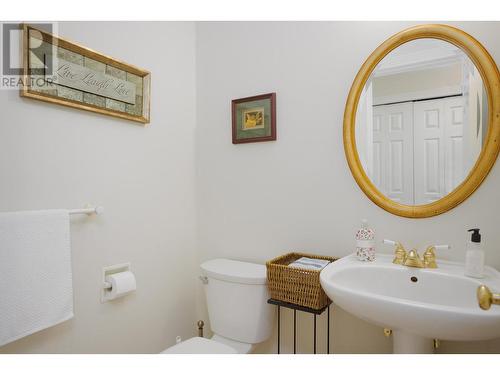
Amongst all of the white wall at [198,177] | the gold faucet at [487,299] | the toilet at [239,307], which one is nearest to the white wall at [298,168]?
the white wall at [198,177]

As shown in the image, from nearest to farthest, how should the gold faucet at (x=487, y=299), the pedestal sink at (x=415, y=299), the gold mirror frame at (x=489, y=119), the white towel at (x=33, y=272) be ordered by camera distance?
1. the gold faucet at (x=487, y=299)
2. the pedestal sink at (x=415, y=299)
3. the white towel at (x=33, y=272)
4. the gold mirror frame at (x=489, y=119)

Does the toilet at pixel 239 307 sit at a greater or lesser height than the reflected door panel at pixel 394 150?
lesser

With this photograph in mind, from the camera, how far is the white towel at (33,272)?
3.42 feet

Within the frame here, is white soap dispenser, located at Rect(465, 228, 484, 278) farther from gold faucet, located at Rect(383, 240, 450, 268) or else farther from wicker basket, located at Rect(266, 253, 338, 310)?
wicker basket, located at Rect(266, 253, 338, 310)

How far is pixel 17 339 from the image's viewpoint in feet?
3.50

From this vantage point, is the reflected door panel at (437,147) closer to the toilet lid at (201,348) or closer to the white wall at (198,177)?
the white wall at (198,177)

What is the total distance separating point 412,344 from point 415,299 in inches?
6.1

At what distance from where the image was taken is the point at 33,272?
3.62 ft

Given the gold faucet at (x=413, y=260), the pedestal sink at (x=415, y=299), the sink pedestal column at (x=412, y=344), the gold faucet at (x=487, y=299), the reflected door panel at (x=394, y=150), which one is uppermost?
the reflected door panel at (x=394, y=150)

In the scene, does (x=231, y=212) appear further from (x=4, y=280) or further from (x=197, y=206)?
(x=4, y=280)

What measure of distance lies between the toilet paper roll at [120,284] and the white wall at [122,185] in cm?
6

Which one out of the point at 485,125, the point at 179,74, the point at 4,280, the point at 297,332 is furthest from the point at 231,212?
the point at 485,125

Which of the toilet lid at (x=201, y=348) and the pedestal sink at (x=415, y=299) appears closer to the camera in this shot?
the pedestal sink at (x=415, y=299)

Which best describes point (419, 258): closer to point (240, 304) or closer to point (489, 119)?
point (489, 119)
